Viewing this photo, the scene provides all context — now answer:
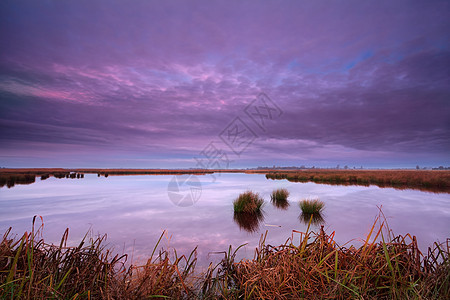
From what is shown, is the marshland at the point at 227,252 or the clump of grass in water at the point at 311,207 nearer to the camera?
the marshland at the point at 227,252

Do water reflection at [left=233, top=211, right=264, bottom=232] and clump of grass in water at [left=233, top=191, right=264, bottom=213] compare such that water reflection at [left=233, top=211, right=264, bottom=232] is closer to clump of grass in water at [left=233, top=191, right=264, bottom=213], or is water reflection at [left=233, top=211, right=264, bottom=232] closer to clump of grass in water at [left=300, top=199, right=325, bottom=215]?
clump of grass in water at [left=233, top=191, right=264, bottom=213]

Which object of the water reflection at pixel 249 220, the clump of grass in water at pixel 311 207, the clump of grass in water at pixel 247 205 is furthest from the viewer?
the clump of grass in water at pixel 247 205

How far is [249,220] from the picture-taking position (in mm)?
11414

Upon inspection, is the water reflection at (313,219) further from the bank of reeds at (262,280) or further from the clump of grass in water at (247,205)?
the bank of reeds at (262,280)

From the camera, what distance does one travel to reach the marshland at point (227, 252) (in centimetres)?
306

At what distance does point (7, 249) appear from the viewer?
3.28m

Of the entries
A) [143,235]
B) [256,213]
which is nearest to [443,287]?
[143,235]

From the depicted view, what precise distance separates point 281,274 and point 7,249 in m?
4.35

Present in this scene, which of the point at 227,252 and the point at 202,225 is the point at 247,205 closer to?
the point at 202,225

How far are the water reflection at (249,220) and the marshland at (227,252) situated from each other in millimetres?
55

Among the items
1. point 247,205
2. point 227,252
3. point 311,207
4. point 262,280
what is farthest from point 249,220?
point 262,280

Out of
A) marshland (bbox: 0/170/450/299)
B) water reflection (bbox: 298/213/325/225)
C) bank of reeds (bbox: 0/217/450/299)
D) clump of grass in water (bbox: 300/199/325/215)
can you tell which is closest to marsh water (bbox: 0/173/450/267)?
marshland (bbox: 0/170/450/299)

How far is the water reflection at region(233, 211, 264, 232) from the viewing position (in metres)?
10.0

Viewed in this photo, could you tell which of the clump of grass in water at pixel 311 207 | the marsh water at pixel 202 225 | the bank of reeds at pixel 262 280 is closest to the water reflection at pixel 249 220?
the marsh water at pixel 202 225
